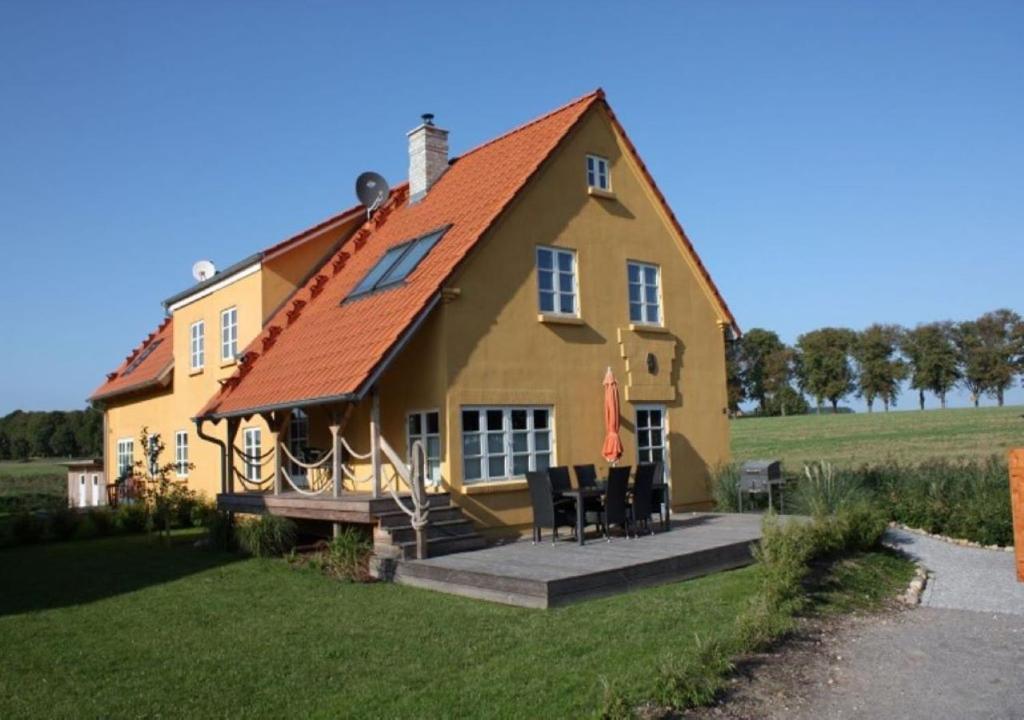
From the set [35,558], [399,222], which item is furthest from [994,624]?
[35,558]

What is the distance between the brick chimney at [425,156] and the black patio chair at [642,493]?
338 inches

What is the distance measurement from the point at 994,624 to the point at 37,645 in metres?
9.86

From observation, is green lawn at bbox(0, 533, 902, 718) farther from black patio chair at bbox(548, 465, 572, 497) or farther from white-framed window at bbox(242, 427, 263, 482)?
white-framed window at bbox(242, 427, 263, 482)

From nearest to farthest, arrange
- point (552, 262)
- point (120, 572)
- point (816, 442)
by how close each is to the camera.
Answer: point (120, 572) → point (552, 262) → point (816, 442)

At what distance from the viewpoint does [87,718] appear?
6.58 meters

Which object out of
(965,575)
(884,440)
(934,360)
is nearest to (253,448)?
(965,575)

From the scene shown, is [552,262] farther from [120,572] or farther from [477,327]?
[120,572]

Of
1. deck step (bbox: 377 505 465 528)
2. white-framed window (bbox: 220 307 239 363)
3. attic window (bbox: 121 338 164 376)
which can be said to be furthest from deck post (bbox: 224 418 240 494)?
attic window (bbox: 121 338 164 376)

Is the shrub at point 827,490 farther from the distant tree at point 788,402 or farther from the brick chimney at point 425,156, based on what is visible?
the distant tree at point 788,402

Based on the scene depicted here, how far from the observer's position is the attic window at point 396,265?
15.7 meters

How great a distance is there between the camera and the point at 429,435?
1468cm

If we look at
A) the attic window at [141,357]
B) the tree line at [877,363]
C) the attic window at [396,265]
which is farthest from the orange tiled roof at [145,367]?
the tree line at [877,363]

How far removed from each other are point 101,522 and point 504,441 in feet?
36.4

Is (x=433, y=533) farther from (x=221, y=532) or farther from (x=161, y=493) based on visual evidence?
(x=161, y=493)
